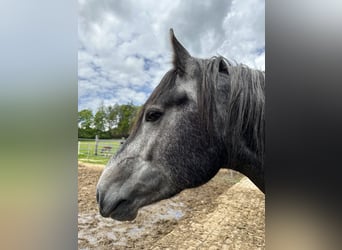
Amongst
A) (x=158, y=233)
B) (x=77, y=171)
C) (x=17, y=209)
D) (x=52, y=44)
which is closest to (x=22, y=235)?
(x=17, y=209)

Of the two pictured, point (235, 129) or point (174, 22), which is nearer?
point (235, 129)

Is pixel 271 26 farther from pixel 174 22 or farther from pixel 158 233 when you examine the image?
pixel 158 233

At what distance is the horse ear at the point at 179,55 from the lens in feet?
5.56

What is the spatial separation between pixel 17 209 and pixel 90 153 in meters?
0.63

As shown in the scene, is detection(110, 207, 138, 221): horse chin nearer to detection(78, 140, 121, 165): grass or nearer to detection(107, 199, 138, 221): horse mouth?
detection(107, 199, 138, 221): horse mouth

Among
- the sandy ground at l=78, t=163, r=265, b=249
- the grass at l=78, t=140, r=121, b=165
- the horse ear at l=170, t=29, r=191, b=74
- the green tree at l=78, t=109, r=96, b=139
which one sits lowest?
the sandy ground at l=78, t=163, r=265, b=249

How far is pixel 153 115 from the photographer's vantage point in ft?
5.54

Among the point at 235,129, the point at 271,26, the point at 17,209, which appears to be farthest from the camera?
the point at 17,209

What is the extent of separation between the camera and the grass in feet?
5.86

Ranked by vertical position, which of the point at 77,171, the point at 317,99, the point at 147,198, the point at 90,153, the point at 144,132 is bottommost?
the point at 147,198

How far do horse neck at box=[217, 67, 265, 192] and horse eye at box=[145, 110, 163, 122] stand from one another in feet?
1.22

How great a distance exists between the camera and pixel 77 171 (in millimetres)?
1892

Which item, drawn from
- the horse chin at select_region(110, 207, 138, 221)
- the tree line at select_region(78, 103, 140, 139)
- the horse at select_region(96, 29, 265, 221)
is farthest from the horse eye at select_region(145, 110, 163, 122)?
the horse chin at select_region(110, 207, 138, 221)

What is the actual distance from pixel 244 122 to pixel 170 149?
476mm
